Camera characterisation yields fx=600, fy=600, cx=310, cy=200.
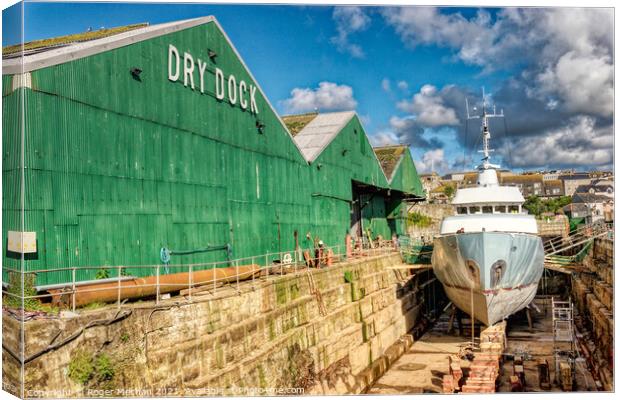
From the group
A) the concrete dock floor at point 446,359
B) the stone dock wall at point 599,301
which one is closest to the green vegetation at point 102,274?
the concrete dock floor at point 446,359

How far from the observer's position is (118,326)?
41.6 feet

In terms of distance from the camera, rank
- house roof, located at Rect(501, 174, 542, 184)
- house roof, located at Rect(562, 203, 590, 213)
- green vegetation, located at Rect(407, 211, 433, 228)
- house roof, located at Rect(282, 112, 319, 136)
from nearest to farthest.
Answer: house roof, located at Rect(282, 112, 319, 136)
green vegetation, located at Rect(407, 211, 433, 228)
house roof, located at Rect(562, 203, 590, 213)
house roof, located at Rect(501, 174, 542, 184)

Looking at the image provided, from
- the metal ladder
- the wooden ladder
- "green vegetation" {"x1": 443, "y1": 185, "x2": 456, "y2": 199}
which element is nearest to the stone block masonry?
the wooden ladder

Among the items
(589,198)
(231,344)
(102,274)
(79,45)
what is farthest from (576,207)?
(79,45)

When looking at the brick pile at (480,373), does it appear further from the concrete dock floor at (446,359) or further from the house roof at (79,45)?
the house roof at (79,45)

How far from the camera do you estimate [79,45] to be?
51.6ft

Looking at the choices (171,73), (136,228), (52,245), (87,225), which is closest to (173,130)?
(171,73)

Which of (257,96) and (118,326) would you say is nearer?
(118,326)

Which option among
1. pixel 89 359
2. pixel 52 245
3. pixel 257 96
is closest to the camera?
pixel 89 359

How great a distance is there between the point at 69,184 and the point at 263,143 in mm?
11466

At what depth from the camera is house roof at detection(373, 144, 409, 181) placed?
4588 cm

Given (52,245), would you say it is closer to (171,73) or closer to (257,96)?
(171,73)

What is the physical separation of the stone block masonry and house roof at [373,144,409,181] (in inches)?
699

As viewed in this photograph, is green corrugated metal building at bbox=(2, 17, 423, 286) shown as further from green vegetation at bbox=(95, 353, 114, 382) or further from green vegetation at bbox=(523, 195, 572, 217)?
green vegetation at bbox=(523, 195, 572, 217)
